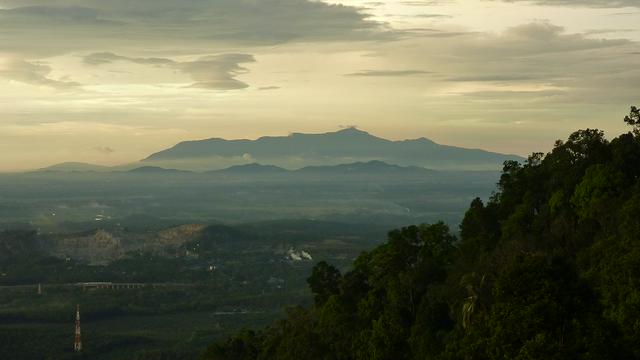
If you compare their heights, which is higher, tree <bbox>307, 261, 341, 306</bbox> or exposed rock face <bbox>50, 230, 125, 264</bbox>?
tree <bbox>307, 261, 341, 306</bbox>

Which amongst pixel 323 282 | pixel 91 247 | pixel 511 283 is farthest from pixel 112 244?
pixel 511 283

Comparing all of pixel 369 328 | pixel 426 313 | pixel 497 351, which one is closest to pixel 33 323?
pixel 369 328

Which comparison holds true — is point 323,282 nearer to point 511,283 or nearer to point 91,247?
point 511,283

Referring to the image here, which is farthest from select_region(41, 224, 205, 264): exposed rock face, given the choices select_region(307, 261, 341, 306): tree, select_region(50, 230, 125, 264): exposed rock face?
select_region(307, 261, 341, 306): tree

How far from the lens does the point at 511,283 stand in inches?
1072

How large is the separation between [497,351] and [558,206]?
22958 millimetres

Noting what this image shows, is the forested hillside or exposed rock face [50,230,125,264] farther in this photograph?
exposed rock face [50,230,125,264]

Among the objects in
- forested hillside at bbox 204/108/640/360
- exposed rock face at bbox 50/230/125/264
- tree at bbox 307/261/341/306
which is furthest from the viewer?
exposed rock face at bbox 50/230/125/264

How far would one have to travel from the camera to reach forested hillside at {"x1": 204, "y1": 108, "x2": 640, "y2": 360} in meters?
26.6

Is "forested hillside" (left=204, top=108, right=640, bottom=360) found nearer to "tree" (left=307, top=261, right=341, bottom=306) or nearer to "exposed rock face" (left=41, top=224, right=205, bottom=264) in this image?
"tree" (left=307, top=261, right=341, bottom=306)

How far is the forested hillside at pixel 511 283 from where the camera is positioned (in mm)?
26578

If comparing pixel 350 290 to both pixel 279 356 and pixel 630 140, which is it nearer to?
pixel 279 356

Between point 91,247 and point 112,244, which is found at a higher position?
point 112,244

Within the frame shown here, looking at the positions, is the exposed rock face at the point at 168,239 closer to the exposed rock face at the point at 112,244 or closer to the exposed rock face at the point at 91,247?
the exposed rock face at the point at 112,244
